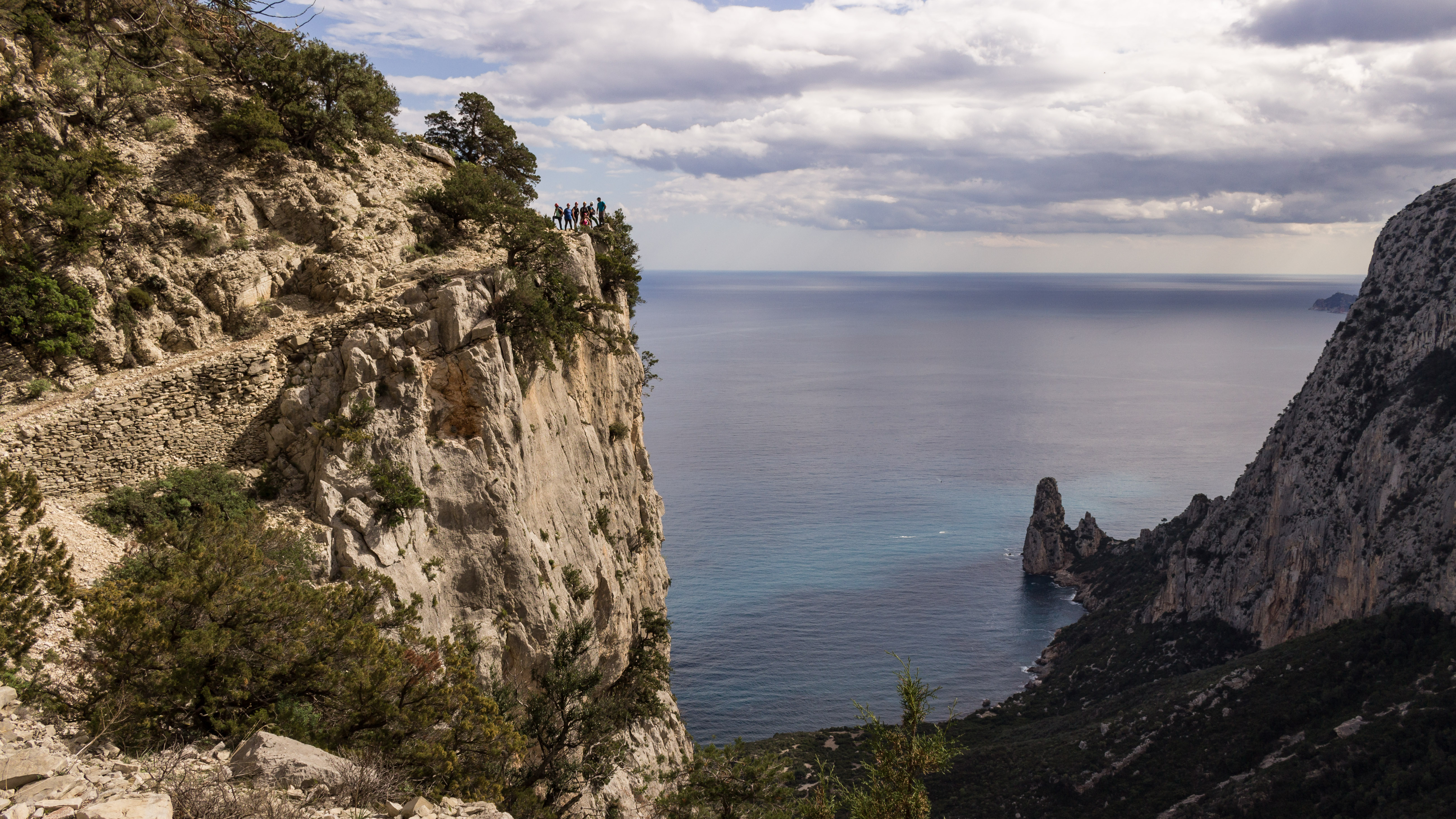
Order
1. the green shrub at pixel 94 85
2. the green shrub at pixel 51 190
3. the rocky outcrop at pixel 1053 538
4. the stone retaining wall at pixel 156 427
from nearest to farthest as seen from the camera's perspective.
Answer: the stone retaining wall at pixel 156 427 → the green shrub at pixel 51 190 → the green shrub at pixel 94 85 → the rocky outcrop at pixel 1053 538

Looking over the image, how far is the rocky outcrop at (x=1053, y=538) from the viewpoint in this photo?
11356 centimetres

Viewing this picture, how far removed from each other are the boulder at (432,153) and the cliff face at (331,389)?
4413 mm

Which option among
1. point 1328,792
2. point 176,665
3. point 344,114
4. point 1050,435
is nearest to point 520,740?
point 176,665

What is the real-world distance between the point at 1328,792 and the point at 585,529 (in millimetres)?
45551

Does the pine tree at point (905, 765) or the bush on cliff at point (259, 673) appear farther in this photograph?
the pine tree at point (905, 765)

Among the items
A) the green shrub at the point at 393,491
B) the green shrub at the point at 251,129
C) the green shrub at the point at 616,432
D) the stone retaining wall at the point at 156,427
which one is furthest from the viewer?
the green shrub at the point at 616,432

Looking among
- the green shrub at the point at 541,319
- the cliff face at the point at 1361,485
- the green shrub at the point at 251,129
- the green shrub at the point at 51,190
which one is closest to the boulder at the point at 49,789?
the green shrub at the point at 541,319

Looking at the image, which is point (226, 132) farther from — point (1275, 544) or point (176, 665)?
point (1275, 544)

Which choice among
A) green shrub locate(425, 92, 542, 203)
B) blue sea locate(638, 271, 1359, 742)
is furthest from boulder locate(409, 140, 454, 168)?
blue sea locate(638, 271, 1359, 742)

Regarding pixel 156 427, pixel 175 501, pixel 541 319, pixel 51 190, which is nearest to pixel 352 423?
pixel 175 501

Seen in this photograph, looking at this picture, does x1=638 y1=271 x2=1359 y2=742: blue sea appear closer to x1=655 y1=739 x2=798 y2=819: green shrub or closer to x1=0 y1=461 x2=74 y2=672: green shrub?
x1=655 y1=739 x2=798 y2=819: green shrub

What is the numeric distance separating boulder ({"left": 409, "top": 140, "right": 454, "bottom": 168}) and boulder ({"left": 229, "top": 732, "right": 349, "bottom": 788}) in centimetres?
2987

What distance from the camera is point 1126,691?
2849 inches

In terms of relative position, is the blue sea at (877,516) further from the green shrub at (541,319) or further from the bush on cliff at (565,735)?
the green shrub at (541,319)
